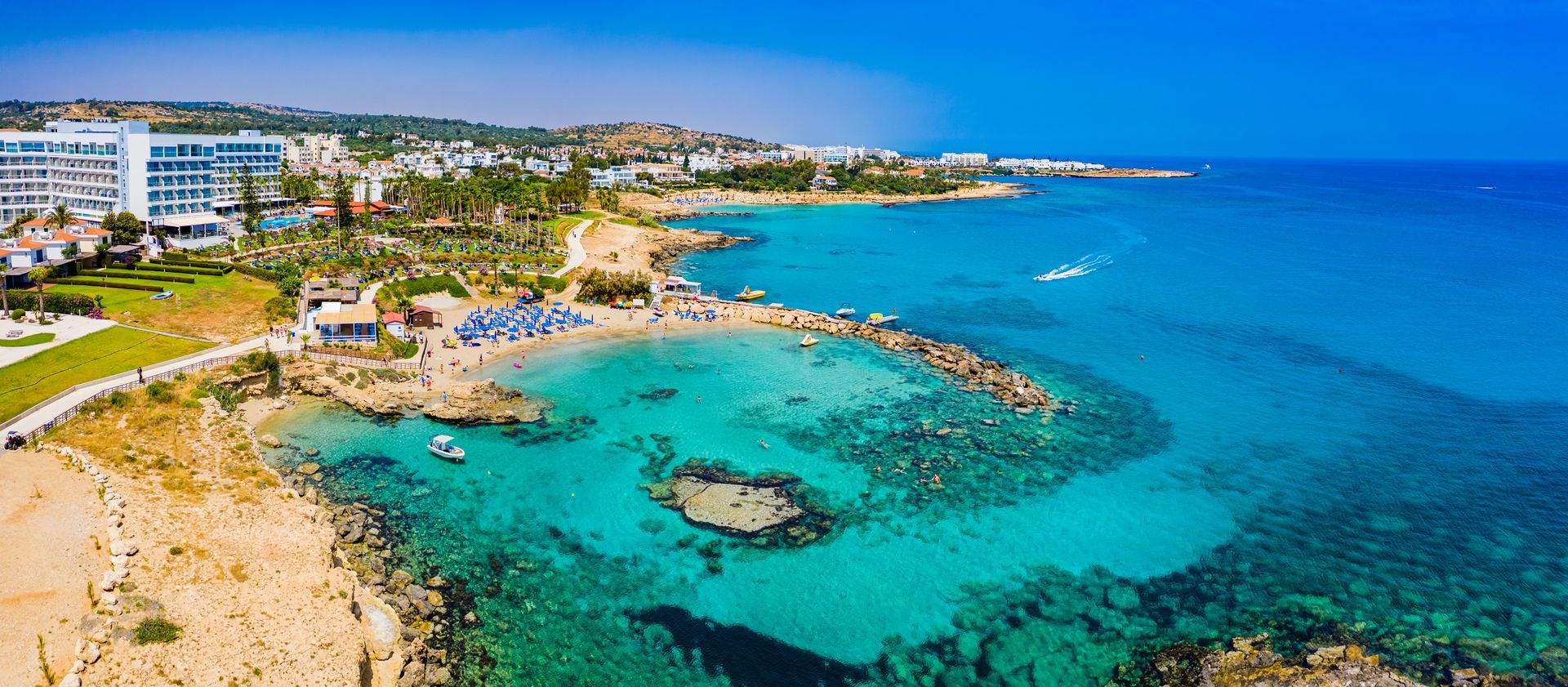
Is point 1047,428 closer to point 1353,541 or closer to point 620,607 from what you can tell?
point 1353,541

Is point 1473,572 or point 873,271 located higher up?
point 873,271

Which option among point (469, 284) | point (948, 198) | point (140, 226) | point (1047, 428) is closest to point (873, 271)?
point (469, 284)

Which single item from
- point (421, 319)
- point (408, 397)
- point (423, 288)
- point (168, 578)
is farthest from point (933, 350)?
point (168, 578)

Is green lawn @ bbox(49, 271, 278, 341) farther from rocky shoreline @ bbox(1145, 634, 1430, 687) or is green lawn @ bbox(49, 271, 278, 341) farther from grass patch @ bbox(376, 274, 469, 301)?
rocky shoreline @ bbox(1145, 634, 1430, 687)

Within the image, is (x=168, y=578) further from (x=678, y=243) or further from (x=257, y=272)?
(x=678, y=243)

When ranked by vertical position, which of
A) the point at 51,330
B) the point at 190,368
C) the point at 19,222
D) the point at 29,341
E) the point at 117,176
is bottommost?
the point at 190,368

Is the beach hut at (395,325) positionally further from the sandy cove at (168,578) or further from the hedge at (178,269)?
the hedge at (178,269)

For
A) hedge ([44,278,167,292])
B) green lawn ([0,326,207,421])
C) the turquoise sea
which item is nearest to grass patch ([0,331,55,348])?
green lawn ([0,326,207,421])
